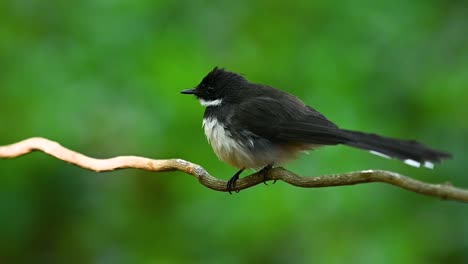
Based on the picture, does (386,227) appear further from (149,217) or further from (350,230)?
(149,217)

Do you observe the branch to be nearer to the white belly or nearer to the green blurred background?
the white belly

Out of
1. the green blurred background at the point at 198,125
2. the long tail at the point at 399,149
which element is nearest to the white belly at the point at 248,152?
the long tail at the point at 399,149

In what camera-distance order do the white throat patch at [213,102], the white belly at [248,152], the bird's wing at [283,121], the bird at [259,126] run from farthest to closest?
the white throat patch at [213,102] → the white belly at [248,152] → the bird at [259,126] → the bird's wing at [283,121]

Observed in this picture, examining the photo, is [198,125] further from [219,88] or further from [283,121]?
[283,121]

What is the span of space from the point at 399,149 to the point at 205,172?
2.78ft

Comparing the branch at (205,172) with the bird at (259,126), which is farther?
the bird at (259,126)

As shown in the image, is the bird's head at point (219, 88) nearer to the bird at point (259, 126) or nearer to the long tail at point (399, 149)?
the bird at point (259, 126)

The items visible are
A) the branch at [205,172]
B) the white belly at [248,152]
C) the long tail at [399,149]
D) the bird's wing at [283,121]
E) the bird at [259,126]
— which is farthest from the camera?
the white belly at [248,152]

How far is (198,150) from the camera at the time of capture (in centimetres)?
591

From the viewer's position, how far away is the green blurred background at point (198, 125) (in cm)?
566

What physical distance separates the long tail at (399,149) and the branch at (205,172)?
390mm

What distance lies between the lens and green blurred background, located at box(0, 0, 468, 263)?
18.6 feet

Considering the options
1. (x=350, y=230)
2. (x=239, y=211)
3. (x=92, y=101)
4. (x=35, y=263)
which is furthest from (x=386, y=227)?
(x=35, y=263)

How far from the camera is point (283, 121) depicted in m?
4.40
